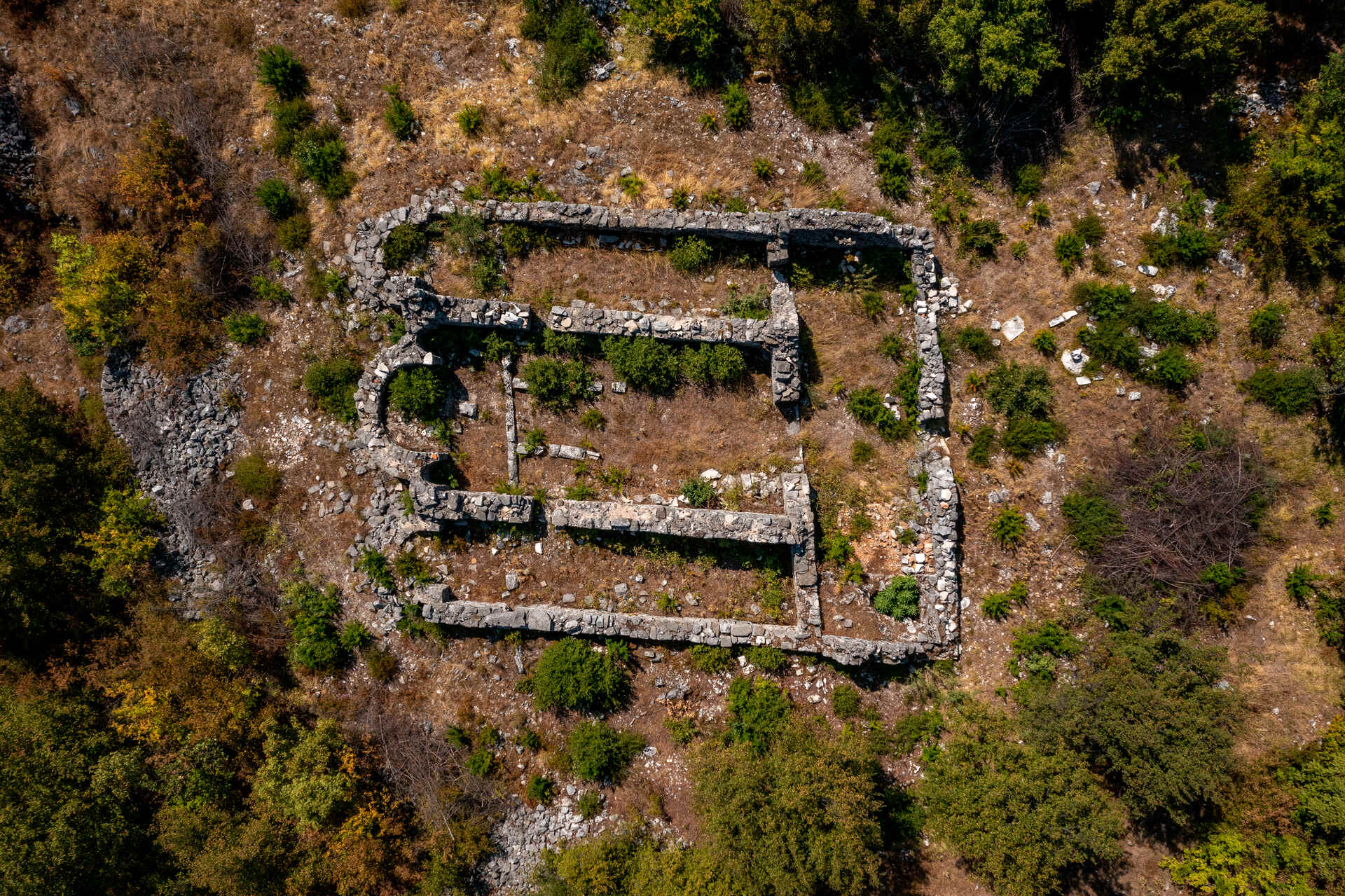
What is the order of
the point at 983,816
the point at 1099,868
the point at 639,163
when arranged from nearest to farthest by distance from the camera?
the point at 983,816, the point at 1099,868, the point at 639,163

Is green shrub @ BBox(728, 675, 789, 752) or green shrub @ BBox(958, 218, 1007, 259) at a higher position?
green shrub @ BBox(958, 218, 1007, 259)

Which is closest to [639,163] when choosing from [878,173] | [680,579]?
[878,173]

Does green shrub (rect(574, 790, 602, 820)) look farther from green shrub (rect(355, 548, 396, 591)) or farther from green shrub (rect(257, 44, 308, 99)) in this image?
green shrub (rect(257, 44, 308, 99))

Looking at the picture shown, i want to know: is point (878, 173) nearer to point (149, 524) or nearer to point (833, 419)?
point (833, 419)

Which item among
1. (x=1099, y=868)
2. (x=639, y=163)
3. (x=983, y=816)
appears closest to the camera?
(x=983, y=816)

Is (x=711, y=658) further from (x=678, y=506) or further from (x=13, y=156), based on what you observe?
(x=13, y=156)

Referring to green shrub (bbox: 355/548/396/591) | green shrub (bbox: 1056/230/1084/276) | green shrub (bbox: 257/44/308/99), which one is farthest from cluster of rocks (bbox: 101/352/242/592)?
green shrub (bbox: 1056/230/1084/276)
